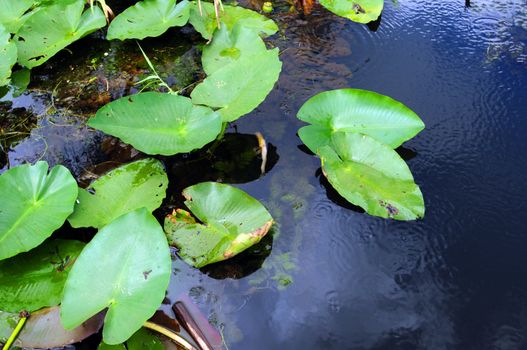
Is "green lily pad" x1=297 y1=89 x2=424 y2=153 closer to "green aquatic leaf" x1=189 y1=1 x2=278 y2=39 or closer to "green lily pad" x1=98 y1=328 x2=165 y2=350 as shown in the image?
"green aquatic leaf" x1=189 y1=1 x2=278 y2=39

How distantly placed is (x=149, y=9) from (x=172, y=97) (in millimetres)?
867

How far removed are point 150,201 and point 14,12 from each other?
1.63 m

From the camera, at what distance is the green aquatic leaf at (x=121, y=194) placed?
4.63 feet

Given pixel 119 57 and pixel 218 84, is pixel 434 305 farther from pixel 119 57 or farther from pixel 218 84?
pixel 119 57

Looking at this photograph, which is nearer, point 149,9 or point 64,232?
point 64,232

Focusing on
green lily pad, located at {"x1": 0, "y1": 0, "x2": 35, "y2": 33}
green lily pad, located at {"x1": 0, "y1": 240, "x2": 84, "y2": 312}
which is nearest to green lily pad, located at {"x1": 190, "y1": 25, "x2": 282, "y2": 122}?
green lily pad, located at {"x1": 0, "y1": 240, "x2": 84, "y2": 312}

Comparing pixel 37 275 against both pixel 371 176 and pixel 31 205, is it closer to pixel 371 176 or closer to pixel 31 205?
pixel 31 205

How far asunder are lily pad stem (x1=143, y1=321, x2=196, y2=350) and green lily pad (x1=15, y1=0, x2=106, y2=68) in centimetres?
145

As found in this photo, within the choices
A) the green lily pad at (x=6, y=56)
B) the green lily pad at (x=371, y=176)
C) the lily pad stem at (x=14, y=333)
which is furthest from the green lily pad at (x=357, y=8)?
the lily pad stem at (x=14, y=333)

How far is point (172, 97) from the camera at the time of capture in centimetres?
160

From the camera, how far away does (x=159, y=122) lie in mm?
1575

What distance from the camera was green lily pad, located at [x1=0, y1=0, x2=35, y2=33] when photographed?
2.28 m

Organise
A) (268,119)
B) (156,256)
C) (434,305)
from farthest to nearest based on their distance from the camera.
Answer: (268,119), (434,305), (156,256)

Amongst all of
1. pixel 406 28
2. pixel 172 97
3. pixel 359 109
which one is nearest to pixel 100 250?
pixel 172 97
